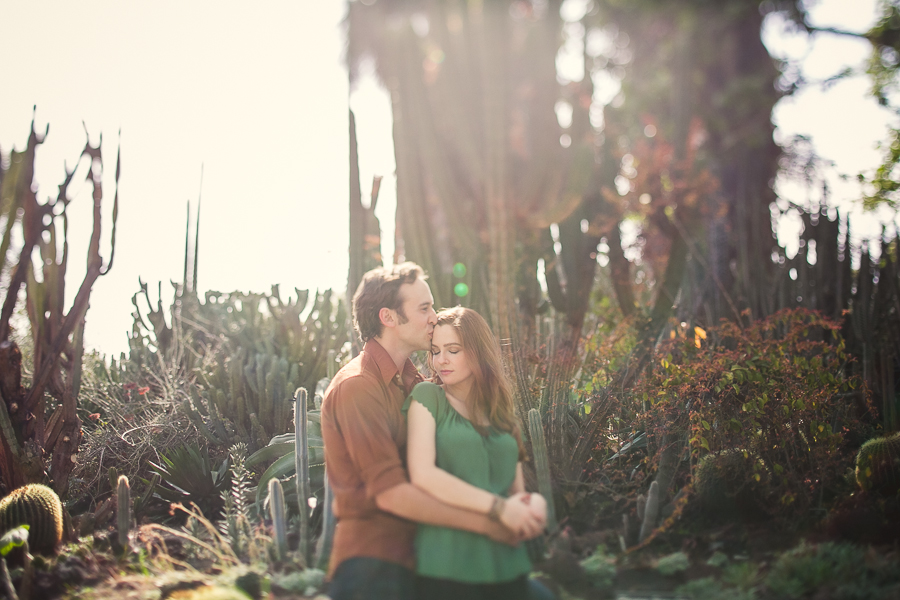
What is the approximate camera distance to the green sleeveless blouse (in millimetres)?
2434

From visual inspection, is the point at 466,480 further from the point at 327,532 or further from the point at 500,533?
the point at 327,532

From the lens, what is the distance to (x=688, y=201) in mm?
11195

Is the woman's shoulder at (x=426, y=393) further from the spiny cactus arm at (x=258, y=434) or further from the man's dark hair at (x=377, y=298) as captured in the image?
the spiny cactus arm at (x=258, y=434)

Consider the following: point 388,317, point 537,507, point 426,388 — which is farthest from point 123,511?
point 537,507

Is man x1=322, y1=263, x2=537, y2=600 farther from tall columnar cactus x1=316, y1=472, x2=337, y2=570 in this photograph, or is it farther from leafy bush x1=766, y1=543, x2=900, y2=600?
leafy bush x1=766, y1=543, x2=900, y2=600

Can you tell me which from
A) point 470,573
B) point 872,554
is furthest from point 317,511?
point 872,554

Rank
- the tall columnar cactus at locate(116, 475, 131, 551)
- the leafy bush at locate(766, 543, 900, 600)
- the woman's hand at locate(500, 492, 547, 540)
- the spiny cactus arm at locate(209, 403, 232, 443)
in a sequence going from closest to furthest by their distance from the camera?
the woman's hand at locate(500, 492, 547, 540) < the leafy bush at locate(766, 543, 900, 600) < the tall columnar cactus at locate(116, 475, 131, 551) < the spiny cactus arm at locate(209, 403, 232, 443)

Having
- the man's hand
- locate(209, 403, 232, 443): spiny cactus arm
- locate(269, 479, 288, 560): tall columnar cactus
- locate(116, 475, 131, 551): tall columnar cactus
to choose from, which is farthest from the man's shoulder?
locate(209, 403, 232, 443): spiny cactus arm

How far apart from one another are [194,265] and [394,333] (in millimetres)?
10169

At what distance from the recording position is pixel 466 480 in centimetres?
259

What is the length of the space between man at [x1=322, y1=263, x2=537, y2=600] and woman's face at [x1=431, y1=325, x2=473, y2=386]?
0.69 ft

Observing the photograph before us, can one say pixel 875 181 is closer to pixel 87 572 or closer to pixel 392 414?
pixel 392 414

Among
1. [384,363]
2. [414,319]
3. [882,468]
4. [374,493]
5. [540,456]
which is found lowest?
[882,468]

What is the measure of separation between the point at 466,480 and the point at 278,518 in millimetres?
1285
